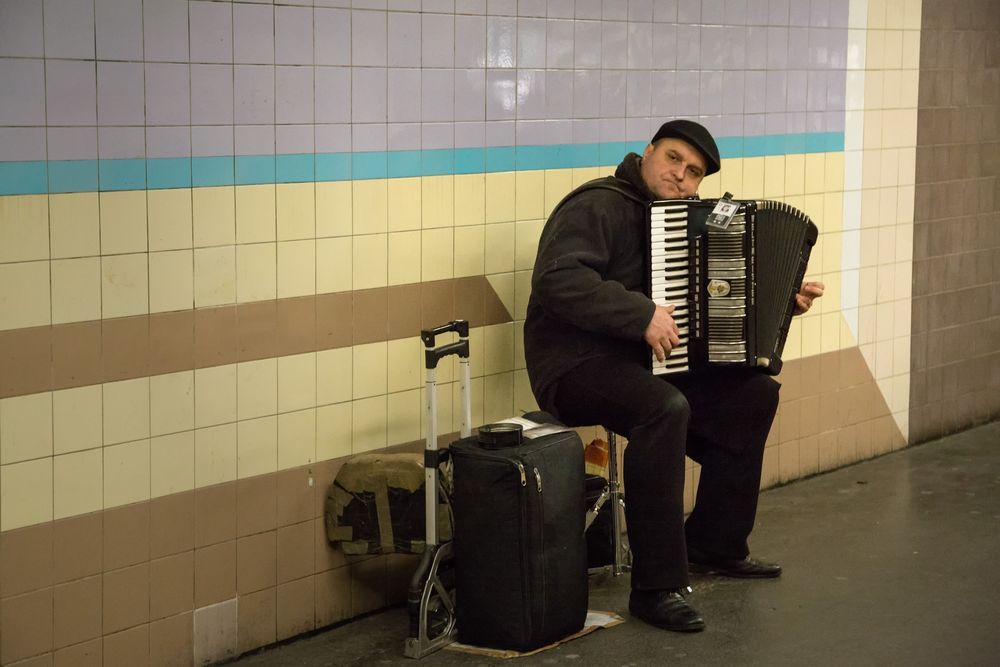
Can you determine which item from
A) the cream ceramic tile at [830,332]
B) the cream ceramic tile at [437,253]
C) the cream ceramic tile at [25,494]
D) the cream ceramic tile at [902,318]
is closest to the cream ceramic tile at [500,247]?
the cream ceramic tile at [437,253]

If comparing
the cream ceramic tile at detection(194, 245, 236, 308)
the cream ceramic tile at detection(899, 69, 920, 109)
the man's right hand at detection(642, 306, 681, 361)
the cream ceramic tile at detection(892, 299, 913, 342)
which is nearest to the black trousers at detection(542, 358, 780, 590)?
the man's right hand at detection(642, 306, 681, 361)

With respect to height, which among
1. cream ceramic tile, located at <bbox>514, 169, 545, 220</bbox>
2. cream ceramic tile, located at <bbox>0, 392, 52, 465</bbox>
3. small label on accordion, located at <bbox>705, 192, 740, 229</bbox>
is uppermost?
cream ceramic tile, located at <bbox>514, 169, 545, 220</bbox>

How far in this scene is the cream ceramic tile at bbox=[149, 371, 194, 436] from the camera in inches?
139

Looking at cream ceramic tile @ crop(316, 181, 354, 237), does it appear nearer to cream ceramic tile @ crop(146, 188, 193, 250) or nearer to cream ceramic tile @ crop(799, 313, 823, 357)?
cream ceramic tile @ crop(146, 188, 193, 250)

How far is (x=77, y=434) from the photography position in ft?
11.1

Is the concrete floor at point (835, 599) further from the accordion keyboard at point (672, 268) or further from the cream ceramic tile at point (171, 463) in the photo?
the accordion keyboard at point (672, 268)

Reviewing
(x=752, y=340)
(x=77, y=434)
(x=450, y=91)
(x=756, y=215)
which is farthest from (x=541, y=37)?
(x=77, y=434)

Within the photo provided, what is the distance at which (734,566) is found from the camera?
4.47 metres

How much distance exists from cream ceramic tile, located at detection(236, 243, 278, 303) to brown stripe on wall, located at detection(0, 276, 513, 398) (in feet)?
0.10

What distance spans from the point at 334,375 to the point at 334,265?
32cm

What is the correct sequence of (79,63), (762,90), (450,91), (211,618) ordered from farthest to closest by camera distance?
(762,90) < (450,91) < (211,618) < (79,63)

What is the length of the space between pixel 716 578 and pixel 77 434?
7.03 ft

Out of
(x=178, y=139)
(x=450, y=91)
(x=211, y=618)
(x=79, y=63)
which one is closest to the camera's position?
(x=79, y=63)

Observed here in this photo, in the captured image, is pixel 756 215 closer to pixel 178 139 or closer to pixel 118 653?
pixel 178 139
